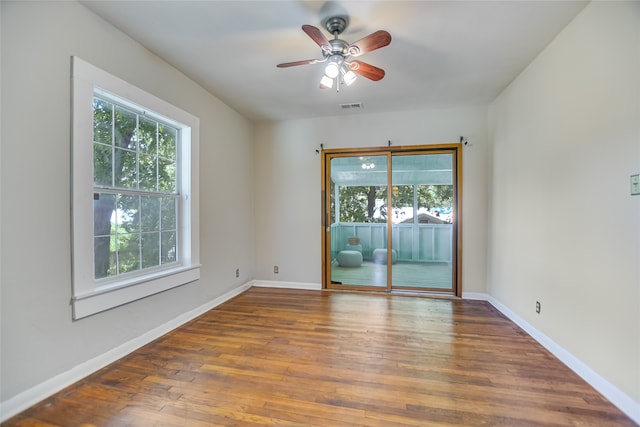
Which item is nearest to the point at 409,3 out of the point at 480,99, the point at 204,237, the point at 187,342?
the point at 480,99

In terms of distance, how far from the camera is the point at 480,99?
3553mm

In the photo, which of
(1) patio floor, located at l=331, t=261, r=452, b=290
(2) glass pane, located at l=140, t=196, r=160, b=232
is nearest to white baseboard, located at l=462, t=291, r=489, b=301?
(1) patio floor, located at l=331, t=261, r=452, b=290

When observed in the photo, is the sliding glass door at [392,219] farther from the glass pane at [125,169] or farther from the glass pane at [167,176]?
the glass pane at [125,169]

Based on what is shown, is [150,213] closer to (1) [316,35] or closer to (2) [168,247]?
(2) [168,247]

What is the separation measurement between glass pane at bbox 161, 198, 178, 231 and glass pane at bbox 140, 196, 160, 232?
7cm

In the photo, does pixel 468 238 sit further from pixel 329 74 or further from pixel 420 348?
pixel 329 74

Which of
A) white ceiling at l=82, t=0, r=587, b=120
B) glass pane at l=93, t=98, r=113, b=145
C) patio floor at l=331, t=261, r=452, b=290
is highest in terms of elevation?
white ceiling at l=82, t=0, r=587, b=120

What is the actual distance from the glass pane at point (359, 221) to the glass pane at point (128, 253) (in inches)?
104

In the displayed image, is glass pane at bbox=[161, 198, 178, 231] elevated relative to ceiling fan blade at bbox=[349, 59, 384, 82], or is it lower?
lower

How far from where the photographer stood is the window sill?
1.92 meters

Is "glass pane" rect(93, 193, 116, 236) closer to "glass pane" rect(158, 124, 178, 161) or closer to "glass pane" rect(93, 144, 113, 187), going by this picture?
"glass pane" rect(93, 144, 113, 187)

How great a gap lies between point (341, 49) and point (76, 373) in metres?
3.04

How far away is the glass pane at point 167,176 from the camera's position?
9.10ft

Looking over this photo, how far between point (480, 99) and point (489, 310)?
2.69m
